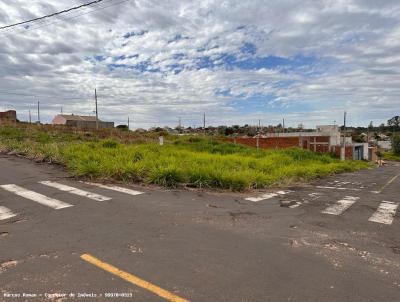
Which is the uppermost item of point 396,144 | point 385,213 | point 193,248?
point 193,248

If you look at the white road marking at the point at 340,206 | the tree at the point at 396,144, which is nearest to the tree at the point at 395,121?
the tree at the point at 396,144

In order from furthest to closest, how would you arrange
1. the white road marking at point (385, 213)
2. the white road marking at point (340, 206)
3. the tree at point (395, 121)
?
the tree at point (395, 121) < the white road marking at point (340, 206) < the white road marking at point (385, 213)

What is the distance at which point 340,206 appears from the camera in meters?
8.68

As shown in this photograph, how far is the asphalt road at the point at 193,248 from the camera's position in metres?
3.88

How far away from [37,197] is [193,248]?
16.8ft

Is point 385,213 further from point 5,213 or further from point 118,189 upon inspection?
point 5,213

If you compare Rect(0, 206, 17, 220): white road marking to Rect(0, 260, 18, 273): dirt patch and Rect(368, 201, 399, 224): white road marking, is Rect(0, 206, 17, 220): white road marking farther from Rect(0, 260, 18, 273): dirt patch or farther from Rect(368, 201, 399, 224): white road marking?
Rect(368, 201, 399, 224): white road marking

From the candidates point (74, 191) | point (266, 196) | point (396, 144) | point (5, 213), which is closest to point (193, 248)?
point (5, 213)

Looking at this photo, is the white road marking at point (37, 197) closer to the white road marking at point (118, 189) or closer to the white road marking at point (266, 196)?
the white road marking at point (118, 189)

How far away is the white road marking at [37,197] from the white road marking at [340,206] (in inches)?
238

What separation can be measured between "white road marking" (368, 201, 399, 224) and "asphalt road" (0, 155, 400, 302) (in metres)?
0.03

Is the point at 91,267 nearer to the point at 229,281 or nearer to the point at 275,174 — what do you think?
the point at 229,281

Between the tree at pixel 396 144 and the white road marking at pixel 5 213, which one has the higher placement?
the white road marking at pixel 5 213

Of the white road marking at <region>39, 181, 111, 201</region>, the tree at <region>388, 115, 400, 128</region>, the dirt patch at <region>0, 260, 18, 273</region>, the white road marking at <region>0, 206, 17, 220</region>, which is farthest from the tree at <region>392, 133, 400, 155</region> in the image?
the dirt patch at <region>0, 260, 18, 273</region>
